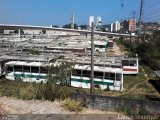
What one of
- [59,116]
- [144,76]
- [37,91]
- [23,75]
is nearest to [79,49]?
[144,76]

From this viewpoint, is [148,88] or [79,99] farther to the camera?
[148,88]

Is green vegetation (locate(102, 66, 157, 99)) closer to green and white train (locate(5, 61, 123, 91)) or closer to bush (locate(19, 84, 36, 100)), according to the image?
green and white train (locate(5, 61, 123, 91))

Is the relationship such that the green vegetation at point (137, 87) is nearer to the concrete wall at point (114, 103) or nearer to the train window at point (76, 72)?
the train window at point (76, 72)

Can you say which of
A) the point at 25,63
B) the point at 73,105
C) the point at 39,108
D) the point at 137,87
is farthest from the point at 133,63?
the point at 39,108

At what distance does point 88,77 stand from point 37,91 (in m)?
10.3

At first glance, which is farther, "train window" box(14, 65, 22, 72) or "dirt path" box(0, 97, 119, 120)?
"train window" box(14, 65, 22, 72)

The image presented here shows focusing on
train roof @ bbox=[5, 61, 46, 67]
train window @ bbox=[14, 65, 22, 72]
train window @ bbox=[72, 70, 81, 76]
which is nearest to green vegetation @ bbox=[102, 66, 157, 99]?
train window @ bbox=[72, 70, 81, 76]

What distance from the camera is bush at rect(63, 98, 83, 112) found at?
50.5 feet

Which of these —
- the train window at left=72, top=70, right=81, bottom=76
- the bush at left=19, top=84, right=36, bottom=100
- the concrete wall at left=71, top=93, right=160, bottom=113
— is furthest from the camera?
the train window at left=72, top=70, right=81, bottom=76

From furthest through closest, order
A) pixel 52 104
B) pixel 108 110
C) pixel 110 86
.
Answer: pixel 110 86
pixel 52 104
pixel 108 110

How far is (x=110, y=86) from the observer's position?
88.4 feet

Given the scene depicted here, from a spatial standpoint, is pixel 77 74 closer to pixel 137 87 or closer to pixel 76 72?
pixel 76 72

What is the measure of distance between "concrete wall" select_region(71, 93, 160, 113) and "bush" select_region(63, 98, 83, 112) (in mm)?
460

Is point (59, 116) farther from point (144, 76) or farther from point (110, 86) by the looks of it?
point (144, 76)
